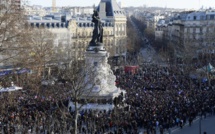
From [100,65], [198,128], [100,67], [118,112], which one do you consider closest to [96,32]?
[100,65]

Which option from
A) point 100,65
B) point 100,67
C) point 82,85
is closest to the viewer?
point 82,85

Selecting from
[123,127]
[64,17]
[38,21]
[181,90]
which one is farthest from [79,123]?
[64,17]

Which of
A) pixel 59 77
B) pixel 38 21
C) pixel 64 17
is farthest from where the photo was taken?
pixel 64 17

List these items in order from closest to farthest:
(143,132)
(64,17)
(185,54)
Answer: (143,132), (185,54), (64,17)

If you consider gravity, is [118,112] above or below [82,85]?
below

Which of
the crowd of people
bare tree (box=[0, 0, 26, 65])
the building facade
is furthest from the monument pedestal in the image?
the building facade

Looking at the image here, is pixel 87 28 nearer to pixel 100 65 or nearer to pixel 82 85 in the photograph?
pixel 100 65

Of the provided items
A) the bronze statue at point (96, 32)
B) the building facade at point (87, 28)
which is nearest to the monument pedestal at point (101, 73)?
the bronze statue at point (96, 32)

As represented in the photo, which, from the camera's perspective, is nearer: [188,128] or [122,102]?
[188,128]

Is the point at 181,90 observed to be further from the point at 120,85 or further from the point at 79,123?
the point at 79,123
